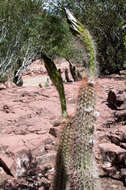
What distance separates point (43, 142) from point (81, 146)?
8.03ft

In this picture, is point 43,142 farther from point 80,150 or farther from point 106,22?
point 106,22

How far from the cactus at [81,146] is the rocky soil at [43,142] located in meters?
0.11

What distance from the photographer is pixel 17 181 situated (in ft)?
10.7

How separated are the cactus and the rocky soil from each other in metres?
0.11

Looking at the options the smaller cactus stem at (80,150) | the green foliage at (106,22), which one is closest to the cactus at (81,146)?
the smaller cactus stem at (80,150)

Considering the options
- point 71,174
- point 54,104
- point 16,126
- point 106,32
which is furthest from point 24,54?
point 71,174

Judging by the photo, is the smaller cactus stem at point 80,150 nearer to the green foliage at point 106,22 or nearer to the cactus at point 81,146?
the cactus at point 81,146

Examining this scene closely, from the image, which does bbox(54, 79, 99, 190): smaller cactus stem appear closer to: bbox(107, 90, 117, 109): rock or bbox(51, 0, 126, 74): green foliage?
bbox(107, 90, 117, 109): rock

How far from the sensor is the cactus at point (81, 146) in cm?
176

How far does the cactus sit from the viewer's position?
5.77ft

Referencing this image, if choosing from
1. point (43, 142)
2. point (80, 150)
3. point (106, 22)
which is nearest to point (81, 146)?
point (80, 150)

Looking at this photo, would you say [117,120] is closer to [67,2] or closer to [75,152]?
[75,152]

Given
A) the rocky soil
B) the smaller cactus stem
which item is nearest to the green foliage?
the rocky soil

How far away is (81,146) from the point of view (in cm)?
182
